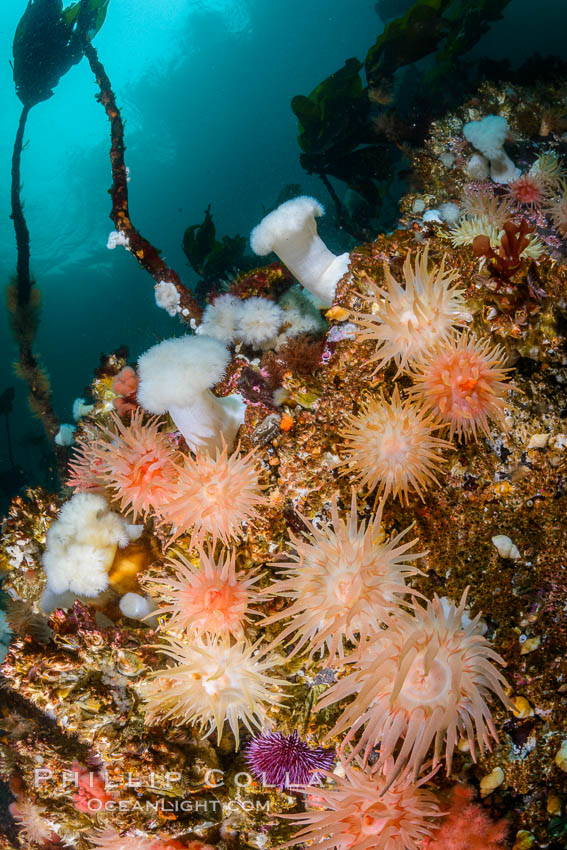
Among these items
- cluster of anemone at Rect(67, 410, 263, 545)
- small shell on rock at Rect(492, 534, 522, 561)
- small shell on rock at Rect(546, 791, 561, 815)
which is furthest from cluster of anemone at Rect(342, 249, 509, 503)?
small shell on rock at Rect(546, 791, 561, 815)

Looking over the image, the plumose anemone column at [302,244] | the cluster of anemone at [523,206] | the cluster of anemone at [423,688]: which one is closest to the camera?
the cluster of anemone at [423,688]

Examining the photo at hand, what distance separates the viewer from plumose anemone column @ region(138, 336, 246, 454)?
2.92 meters

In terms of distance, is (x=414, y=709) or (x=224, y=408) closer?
(x=414, y=709)

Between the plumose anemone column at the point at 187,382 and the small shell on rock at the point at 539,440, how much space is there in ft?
6.52

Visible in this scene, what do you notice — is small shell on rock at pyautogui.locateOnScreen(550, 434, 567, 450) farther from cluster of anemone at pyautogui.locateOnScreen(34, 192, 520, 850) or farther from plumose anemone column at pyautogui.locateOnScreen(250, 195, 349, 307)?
plumose anemone column at pyautogui.locateOnScreen(250, 195, 349, 307)

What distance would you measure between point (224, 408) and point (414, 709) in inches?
87.0

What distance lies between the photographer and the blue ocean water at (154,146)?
28922 millimetres

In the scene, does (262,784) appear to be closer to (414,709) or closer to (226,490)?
(414,709)

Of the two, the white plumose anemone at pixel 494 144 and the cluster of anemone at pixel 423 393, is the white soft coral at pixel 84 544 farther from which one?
the white plumose anemone at pixel 494 144

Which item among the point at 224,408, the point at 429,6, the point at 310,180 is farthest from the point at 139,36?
the point at 224,408

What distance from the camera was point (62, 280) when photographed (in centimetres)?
3316

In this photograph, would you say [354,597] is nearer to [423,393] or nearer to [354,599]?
[354,599]

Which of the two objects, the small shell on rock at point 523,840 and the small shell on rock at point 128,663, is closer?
the small shell on rock at point 523,840

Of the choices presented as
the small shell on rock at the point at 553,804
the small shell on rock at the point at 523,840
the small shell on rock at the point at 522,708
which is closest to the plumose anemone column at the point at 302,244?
the small shell on rock at the point at 522,708
